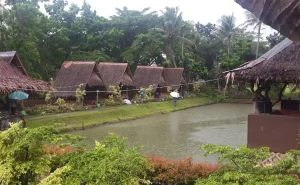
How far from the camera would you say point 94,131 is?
17.2m

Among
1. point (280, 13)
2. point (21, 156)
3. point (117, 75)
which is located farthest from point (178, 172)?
point (117, 75)

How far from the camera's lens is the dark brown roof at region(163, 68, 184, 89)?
34.7 m

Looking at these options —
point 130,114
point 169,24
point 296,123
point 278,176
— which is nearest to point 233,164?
point 278,176

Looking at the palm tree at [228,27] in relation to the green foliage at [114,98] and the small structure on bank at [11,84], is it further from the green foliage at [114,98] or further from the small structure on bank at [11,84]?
the small structure on bank at [11,84]

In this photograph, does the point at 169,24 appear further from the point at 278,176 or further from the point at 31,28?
the point at 278,176

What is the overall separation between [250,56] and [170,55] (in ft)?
30.4

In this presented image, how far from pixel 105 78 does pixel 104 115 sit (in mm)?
8825

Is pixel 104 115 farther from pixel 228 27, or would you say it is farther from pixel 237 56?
pixel 228 27

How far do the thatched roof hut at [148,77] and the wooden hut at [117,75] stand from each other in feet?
10.7

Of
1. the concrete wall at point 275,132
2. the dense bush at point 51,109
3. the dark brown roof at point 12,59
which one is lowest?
the dense bush at point 51,109

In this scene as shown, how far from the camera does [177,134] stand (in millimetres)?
16062

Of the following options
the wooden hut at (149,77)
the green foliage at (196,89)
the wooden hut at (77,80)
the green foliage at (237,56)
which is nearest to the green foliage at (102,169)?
the wooden hut at (77,80)

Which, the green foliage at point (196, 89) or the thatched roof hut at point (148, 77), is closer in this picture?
the thatched roof hut at point (148, 77)

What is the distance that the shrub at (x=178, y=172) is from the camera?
6758 mm
